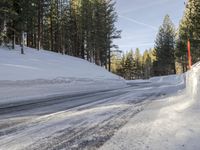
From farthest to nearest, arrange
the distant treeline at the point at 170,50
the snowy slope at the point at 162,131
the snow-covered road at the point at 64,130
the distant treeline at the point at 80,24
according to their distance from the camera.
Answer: the distant treeline at the point at 80,24 → the distant treeline at the point at 170,50 → the snow-covered road at the point at 64,130 → the snowy slope at the point at 162,131

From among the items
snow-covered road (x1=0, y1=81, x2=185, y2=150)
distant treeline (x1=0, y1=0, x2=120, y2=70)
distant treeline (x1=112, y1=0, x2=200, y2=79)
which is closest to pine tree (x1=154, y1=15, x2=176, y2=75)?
distant treeline (x1=112, y1=0, x2=200, y2=79)

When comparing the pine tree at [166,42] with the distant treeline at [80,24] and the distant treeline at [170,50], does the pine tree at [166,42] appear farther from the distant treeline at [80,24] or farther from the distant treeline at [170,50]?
the distant treeline at [80,24]

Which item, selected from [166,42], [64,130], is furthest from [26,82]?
[166,42]

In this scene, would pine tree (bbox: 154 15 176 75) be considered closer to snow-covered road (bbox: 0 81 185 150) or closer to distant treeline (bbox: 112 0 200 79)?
distant treeline (bbox: 112 0 200 79)

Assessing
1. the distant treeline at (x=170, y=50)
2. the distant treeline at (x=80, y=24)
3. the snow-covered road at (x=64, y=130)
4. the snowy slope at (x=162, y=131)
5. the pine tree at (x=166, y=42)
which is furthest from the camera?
the pine tree at (x=166, y=42)

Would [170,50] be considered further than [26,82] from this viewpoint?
Yes

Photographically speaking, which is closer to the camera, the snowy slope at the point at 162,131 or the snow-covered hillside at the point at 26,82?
the snowy slope at the point at 162,131

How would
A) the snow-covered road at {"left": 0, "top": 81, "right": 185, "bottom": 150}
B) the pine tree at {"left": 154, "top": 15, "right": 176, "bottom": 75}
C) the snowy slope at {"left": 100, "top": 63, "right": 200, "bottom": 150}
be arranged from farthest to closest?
the pine tree at {"left": 154, "top": 15, "right": 176, "bottom": 75} → the snow-covered road at {"left": 0, "top": 81, "right": 185, "bottom": 150} → the snowy slope at {"left": 100, "top": 63, "right": 200, "bottom": 150}

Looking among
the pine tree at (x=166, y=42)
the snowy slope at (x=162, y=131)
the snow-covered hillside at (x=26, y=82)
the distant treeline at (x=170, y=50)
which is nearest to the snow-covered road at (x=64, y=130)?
the snowy slope at (x=162, y=131)

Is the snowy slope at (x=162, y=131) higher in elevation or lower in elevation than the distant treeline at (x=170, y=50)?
lower

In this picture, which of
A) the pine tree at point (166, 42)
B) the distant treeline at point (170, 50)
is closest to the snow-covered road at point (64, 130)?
the distant treeline at point (170, 50)

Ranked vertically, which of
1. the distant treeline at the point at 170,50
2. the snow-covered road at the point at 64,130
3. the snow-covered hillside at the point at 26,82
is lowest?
the snow-covered road at the point at 64,130

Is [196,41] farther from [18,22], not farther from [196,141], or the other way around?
[196,141]

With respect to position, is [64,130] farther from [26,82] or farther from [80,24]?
[80,24]
